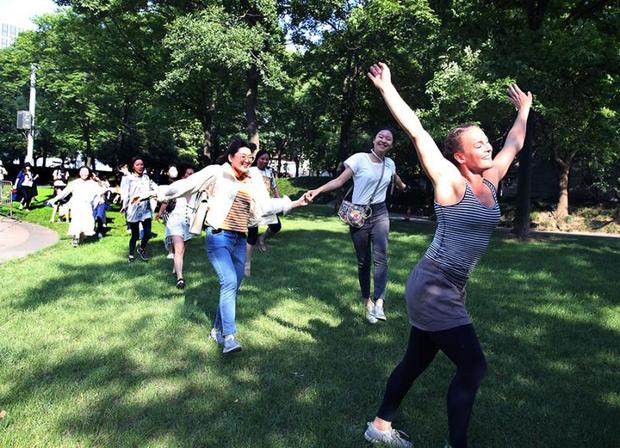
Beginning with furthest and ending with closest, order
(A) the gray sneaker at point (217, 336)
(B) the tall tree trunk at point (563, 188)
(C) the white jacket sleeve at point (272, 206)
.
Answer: (B) the tall tree trunk at point (563, 188) < (A) the gray sneaker at point (217, 336) < (C) the white jacket sleeve at point (272, 206)

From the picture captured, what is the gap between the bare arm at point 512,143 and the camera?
10.3ft

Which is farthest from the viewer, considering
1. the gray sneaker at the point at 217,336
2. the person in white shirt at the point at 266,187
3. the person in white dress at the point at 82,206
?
the person in white dress at the point at 82,206

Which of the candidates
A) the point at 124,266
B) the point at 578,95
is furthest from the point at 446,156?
the point at 578,95

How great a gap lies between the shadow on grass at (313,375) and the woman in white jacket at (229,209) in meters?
0.53

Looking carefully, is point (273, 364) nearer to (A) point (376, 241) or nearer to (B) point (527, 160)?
(A) point (376, 241)

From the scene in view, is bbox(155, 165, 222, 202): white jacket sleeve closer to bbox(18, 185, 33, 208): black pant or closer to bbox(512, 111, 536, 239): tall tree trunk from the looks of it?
bbox(512, 111, 536, 239): tall tree trunk

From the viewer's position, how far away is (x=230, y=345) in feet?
14.8

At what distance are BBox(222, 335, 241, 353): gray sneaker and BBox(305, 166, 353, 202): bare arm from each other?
1.43 meters

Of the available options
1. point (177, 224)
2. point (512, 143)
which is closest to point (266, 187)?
point (177, 224)

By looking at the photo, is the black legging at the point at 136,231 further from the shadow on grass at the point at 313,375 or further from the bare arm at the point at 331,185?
the bare arm at the point at 331,185

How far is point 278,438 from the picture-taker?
324 cm

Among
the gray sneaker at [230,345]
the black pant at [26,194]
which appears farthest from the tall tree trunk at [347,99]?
the gray sneaker at [230,345]

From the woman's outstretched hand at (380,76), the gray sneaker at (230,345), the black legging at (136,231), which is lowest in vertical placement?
the gray sneaker at (230,345)

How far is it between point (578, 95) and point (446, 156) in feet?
39.3
